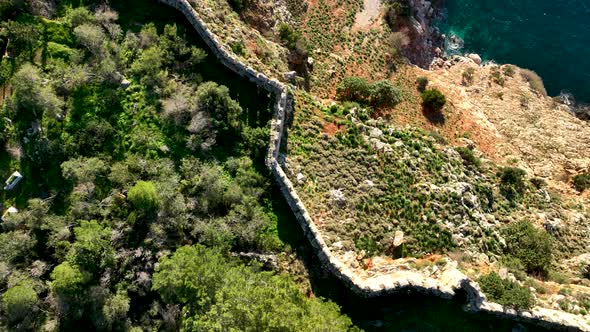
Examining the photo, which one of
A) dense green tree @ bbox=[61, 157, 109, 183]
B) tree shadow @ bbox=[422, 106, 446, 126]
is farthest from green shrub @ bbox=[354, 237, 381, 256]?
dense green tree @ bbox=[61, 157, 109, 183]

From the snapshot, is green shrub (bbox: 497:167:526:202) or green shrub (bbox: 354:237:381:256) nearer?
green shrub (bbox: 354:237:381:256)

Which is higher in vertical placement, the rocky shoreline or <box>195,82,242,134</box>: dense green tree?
the rocky shoreline

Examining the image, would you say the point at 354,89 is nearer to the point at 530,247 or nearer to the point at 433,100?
the point at 433,100

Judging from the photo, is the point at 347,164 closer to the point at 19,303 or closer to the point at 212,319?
the point at 212,319

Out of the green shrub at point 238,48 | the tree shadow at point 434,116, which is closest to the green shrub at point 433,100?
the tree shadow at point 434,116

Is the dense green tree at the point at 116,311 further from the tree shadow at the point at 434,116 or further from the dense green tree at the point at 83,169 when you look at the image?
the tree shadow at the point at 434,116

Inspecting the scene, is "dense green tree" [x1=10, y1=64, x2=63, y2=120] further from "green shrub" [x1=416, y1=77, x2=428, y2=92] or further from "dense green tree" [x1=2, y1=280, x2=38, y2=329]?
"green shrub" [x1=416, y1=77, x2=428, y2=92]

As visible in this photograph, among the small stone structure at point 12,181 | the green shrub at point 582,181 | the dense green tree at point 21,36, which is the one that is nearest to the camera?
the small stone structure at point 12,181
